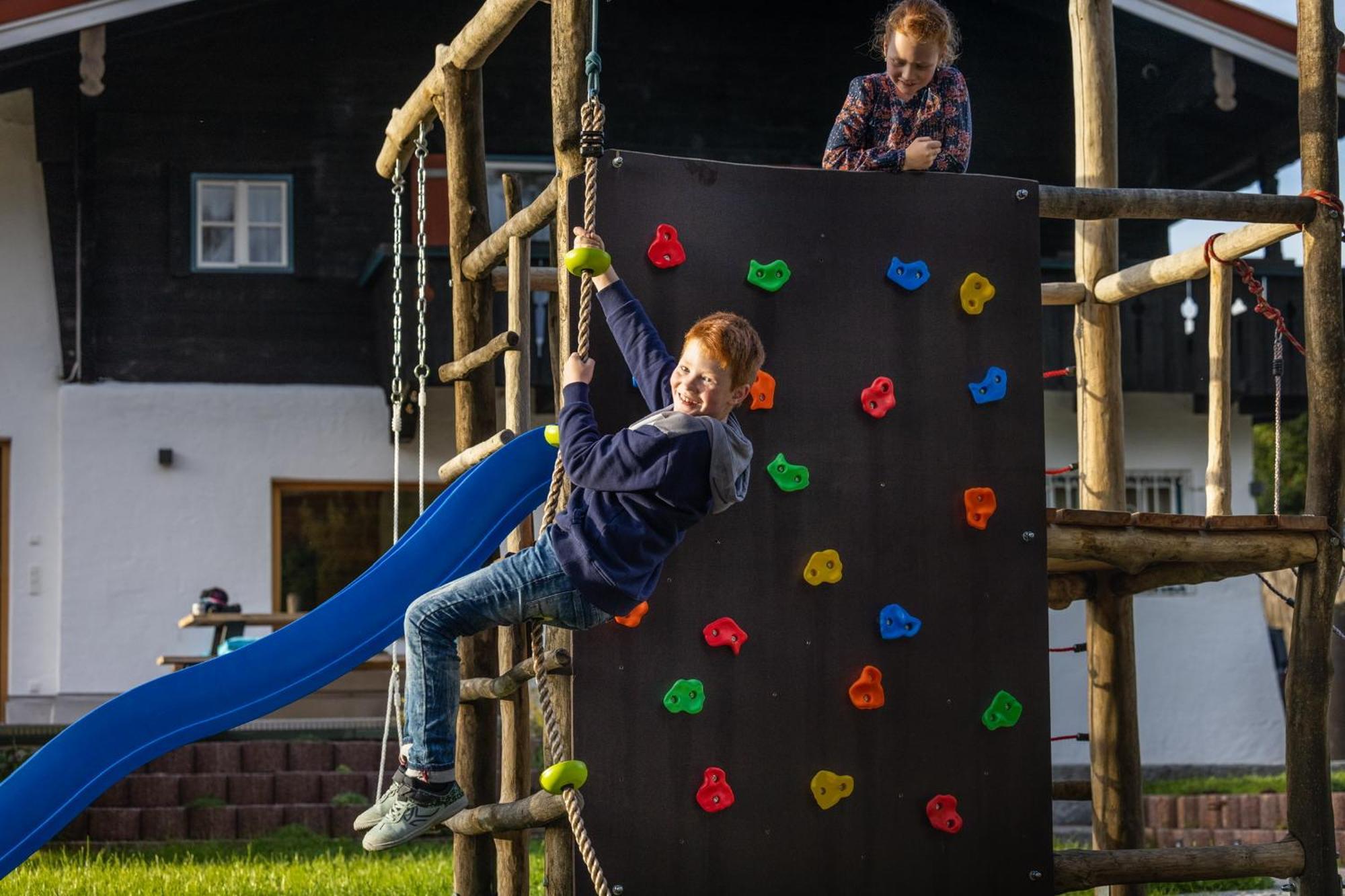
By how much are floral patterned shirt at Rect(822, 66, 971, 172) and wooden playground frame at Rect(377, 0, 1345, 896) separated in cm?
38

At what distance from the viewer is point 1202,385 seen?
51.8 ft

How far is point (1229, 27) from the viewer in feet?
49.9

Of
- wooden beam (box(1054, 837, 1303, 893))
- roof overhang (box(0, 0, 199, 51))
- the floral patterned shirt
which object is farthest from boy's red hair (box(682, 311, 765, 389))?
roof overhang (box(0, 0, 199, 51))

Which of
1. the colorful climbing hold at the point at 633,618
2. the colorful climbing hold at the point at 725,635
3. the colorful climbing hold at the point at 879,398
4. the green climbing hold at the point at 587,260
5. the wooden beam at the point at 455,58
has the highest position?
the wooden beam at the point at 455,58

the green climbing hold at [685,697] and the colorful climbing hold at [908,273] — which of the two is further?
the colorful climbing hold at [908,273]

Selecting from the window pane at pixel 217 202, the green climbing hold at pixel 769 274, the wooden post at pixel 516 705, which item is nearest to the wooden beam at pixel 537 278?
the wooden post at pixel 516 705

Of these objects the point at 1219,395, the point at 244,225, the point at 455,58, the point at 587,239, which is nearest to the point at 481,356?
the point at 455,58

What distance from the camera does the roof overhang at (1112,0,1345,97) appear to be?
15172 millimetres

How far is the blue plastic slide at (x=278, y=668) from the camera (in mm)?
5086

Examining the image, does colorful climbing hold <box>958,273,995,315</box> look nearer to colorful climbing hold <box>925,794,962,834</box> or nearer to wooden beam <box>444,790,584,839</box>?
colorful climbing hold <box>925,794,962,834</box>

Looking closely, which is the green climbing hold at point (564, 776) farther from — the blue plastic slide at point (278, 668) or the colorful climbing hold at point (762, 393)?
the colorful climbing hold at point (762, 393)

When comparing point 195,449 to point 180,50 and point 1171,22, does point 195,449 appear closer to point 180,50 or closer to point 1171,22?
point 180,50

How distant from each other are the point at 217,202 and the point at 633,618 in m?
12.0

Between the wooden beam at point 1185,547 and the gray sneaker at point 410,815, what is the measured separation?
2.17 meters
